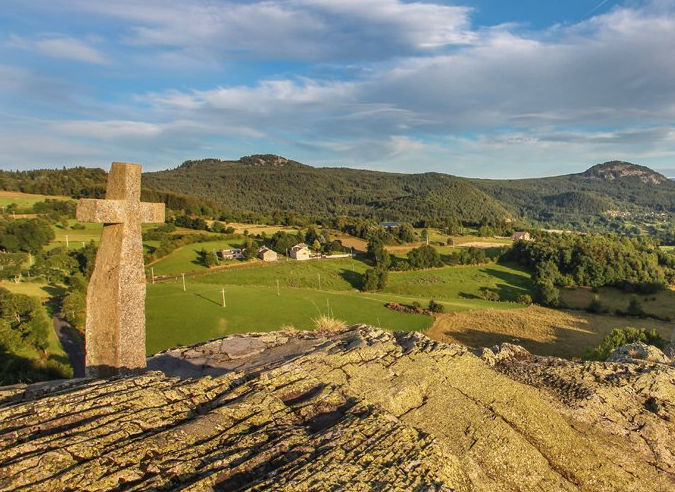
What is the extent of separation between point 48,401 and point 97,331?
321cm

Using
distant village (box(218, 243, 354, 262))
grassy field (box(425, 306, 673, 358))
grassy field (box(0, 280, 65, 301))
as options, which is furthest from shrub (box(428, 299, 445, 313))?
grassy field (box(0, 280, 65, 301))

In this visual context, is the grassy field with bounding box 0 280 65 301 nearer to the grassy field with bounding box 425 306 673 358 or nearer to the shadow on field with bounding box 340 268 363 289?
the grassy field with bounding box 425 306 673 358

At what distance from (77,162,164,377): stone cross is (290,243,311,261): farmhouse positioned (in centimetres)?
5939

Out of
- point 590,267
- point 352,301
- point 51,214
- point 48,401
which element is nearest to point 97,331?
point 48,401

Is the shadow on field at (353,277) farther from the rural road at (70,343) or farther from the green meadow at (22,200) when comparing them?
the green meadow at (22,200)

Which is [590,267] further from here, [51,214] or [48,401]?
[51,214]

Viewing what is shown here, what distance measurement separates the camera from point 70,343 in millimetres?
25984

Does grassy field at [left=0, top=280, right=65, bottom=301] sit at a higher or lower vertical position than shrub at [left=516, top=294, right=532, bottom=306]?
higher

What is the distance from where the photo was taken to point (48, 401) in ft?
14.7

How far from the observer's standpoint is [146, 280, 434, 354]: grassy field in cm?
2920

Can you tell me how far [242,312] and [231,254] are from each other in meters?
31.8

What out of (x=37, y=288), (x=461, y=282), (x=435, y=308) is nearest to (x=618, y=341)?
(x=435, y=308)

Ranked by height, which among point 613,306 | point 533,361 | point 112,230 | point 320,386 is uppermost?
→ point 112,230

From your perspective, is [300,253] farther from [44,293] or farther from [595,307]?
[595,307]
